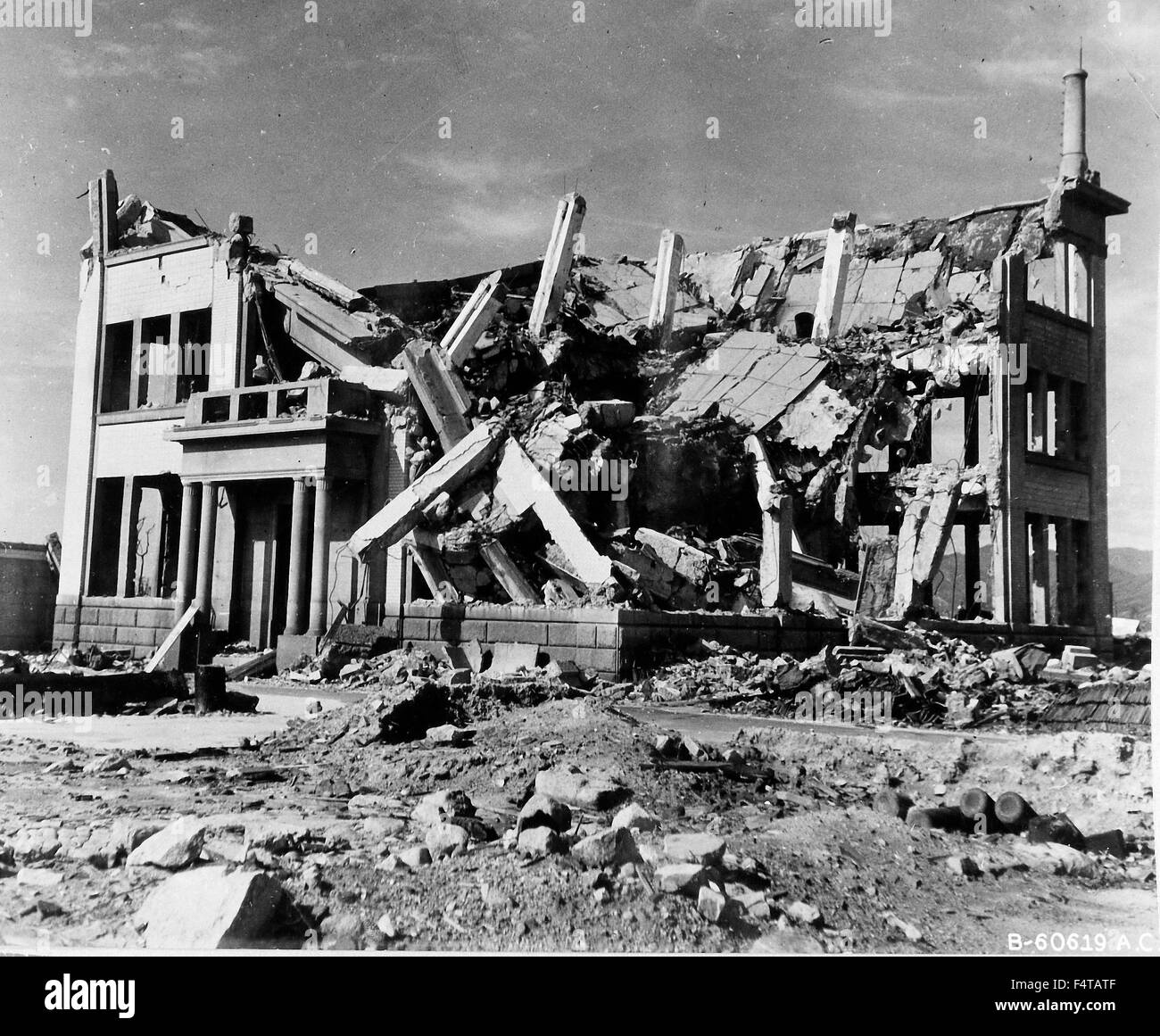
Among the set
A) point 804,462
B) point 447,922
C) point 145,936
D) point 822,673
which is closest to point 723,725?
point 822,673

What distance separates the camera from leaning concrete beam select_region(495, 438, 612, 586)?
1466cm

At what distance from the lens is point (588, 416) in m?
16.8

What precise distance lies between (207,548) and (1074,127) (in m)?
14.8

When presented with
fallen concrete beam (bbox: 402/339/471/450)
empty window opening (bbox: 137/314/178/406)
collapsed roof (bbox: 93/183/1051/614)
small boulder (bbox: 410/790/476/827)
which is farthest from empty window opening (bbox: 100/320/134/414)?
small boulder (bbox: 410/790/476/827)

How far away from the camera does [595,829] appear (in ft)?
20.5

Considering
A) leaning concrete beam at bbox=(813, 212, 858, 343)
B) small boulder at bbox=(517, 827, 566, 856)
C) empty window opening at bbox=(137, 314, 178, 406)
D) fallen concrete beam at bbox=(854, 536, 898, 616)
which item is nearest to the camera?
small boulder at bbox=(517, 827, 566, 856)

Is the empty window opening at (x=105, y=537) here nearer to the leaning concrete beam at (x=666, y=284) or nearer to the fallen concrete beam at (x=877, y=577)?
the leaning concrete beam at (x=666, y=284)

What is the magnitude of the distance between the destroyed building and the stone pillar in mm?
57

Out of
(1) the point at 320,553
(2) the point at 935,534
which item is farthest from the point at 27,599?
(2) the point at 935,534

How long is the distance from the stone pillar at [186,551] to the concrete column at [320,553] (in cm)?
222

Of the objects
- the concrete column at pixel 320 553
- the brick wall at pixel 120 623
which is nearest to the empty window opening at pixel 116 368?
the brick wall at pixel 120 623

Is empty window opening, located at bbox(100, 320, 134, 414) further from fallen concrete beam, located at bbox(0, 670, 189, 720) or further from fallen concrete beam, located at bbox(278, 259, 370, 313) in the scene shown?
fallen concrete beam, located at bbox(0, 670, 189, 720)

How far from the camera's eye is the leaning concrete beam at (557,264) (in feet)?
67.0

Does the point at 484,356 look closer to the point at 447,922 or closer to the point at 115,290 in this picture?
the point at 115,290
